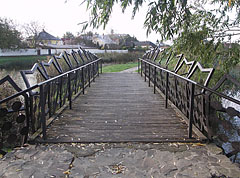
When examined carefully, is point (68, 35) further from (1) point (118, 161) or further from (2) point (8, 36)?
(1) point (118, 161)

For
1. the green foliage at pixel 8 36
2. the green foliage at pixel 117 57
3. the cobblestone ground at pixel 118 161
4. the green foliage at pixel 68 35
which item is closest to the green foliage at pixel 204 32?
the cobblestone ground at pixel 118 161

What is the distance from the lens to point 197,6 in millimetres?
5379

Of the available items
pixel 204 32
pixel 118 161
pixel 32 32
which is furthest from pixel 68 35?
pixel 118 161

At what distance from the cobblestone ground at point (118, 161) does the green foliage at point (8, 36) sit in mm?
34202

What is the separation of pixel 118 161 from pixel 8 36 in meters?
35.8

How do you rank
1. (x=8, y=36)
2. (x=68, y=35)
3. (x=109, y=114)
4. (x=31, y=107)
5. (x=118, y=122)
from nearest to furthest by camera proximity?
(x=31, y=107)
(x=118, y=122)
(x=109, y=114)
(x=8, y=36)
(x=68, y=35)

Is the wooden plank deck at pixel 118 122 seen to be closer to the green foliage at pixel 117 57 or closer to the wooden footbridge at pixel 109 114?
the wooden footbridge at pixel 109 114

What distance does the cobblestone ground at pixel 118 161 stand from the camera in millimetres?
2477

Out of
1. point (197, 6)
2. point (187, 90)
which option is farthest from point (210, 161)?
point (197, 6)

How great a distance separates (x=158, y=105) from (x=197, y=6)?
2356mm

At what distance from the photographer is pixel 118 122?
166 inches

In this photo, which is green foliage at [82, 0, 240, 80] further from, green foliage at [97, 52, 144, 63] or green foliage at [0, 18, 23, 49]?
green foliage at [0, 18, 23, 49]

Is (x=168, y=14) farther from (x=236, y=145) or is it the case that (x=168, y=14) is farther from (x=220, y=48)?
(x=236, y=145)

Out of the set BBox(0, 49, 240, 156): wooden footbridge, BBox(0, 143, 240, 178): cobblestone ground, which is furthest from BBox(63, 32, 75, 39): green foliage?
BBox(0, 143, 240, 178): cobblestone ground
